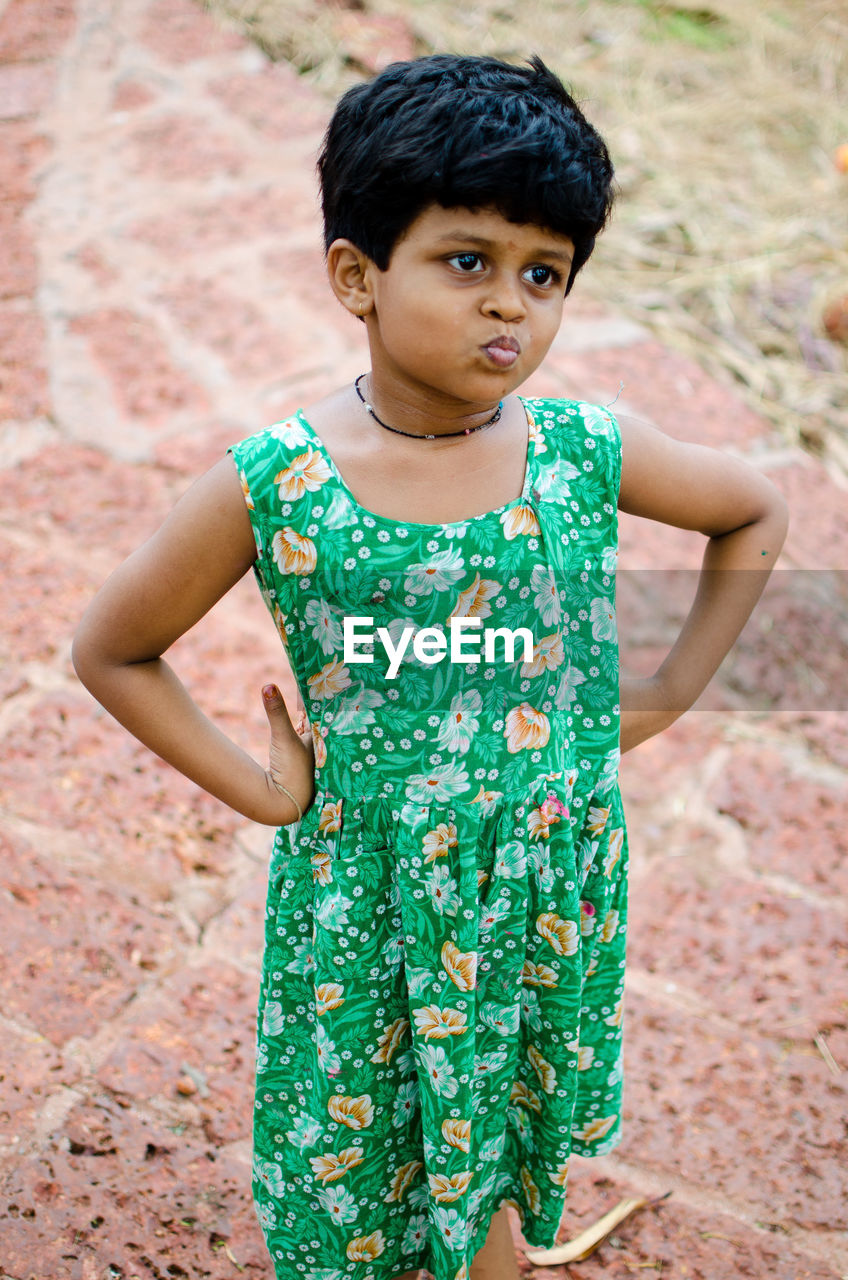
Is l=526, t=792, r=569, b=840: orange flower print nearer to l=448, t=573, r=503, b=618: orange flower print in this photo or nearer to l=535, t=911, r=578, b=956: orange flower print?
l=535, t=911, r=578, b=956: orange flower print

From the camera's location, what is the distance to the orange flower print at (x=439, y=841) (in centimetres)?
117

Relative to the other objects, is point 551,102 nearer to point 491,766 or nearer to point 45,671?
point 491,766

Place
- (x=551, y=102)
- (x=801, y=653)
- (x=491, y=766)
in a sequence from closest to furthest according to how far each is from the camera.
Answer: (x=551, y=102), (x=491, y=766), (x=801, y=653)

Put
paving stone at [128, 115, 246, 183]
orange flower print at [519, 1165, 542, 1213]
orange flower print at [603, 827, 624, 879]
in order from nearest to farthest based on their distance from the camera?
orange flower print at [603, 827, 624, 879]
orange flower print at [519, 1165, 542, 1213]
paving stone at [128, 115, 246, 183]

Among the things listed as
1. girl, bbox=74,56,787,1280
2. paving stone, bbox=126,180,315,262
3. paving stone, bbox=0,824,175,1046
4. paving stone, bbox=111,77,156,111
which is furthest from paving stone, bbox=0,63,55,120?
girl, bbox=74,56,787,1280

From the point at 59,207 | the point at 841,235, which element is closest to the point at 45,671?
the point at 59,207

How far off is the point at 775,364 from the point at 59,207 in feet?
7.37

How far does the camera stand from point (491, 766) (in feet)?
3.86

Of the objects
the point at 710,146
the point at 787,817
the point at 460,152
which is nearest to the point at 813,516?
the point at 787,817

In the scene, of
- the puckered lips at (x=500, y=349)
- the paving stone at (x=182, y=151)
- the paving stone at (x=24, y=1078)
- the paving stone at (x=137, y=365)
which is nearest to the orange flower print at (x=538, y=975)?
the puckered lips at (x=500, y=349)

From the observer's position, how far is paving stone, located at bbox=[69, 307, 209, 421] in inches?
119

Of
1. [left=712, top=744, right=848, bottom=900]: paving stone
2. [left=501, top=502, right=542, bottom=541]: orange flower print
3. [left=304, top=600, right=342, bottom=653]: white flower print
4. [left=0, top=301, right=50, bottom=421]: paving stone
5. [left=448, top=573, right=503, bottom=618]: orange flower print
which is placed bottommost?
[left=712, top=744, right=848, bottom=900]: paving stone

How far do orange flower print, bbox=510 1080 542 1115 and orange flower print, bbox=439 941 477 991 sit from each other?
25 centimetres

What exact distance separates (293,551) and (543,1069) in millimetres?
680
